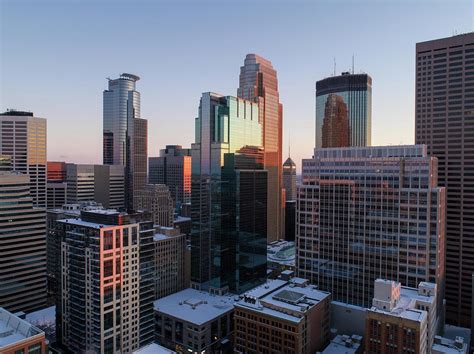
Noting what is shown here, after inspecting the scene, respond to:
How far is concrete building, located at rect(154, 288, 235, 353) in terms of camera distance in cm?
14475

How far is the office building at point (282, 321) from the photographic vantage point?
116625 mm

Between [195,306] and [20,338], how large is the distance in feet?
289

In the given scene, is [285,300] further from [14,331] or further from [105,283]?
[14,331]

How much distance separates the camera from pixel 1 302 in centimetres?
15288

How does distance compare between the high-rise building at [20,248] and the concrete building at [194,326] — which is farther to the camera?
the high-rise building at [20,248]

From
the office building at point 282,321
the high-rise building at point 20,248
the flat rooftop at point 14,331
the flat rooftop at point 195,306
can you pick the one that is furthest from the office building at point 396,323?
the high-rise building at point 20,248

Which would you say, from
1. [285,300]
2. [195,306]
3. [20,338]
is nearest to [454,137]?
[285,300]

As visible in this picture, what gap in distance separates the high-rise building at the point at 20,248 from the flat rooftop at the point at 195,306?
188ft

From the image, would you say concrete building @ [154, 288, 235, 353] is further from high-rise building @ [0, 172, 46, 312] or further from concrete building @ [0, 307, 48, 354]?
concrete building @ [0, 307, 48, 354]

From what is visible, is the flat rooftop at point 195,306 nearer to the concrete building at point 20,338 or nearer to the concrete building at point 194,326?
the concrete building at point 194,326

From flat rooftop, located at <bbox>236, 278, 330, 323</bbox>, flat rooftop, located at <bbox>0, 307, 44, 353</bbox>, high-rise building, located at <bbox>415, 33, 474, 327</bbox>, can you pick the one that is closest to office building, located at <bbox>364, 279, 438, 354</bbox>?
flat rooftop, located at <bbox>236, 278, 330, 323</bbox>

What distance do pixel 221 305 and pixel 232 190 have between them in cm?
6267

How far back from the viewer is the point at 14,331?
85.9m

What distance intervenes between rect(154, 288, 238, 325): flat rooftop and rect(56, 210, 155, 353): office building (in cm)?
1939
